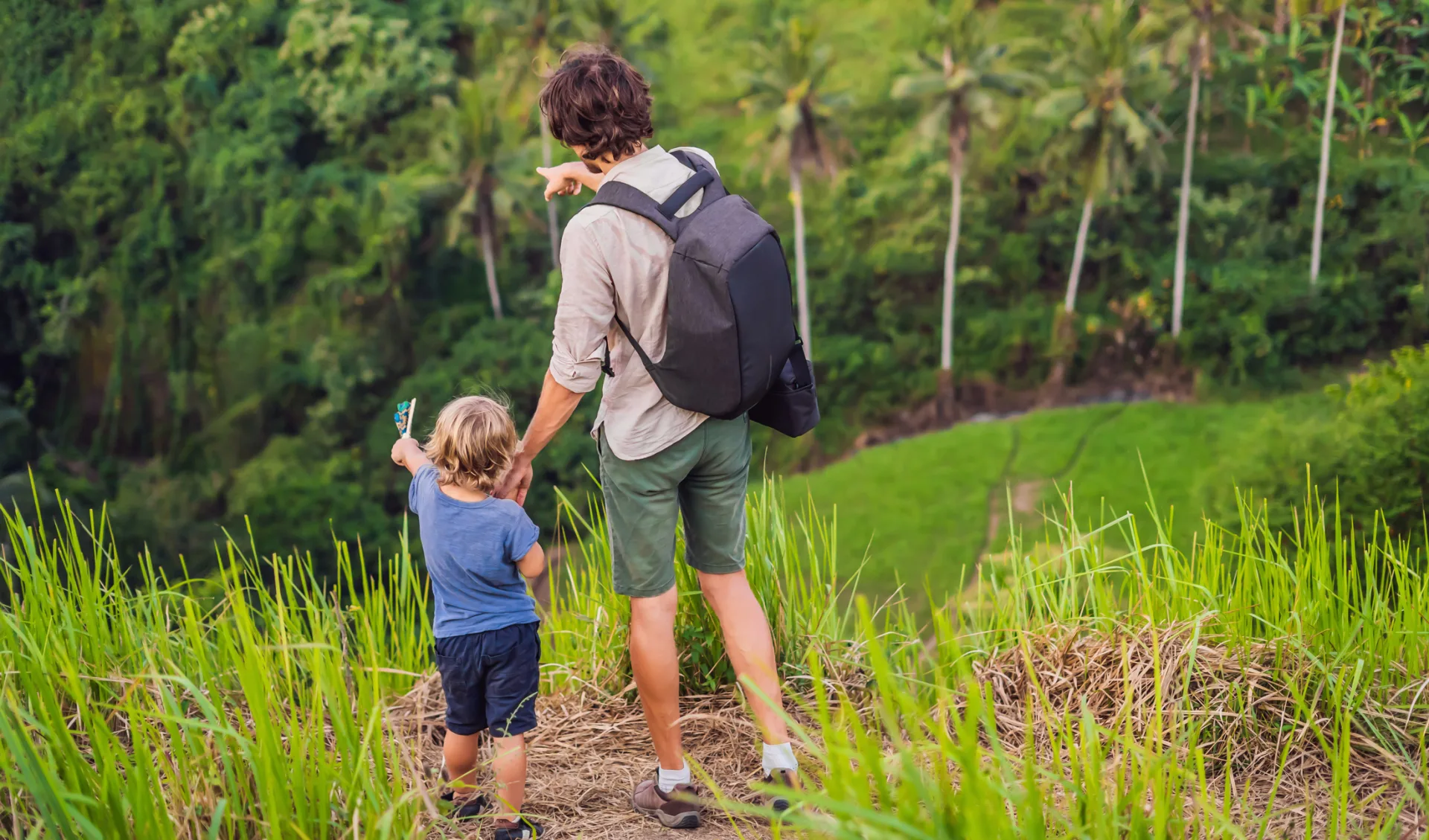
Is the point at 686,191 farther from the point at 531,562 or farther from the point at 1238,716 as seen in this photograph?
the point at 1238,716

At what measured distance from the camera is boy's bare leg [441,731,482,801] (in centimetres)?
209

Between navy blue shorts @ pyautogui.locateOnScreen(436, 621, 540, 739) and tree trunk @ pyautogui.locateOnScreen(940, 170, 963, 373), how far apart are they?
22.8 m

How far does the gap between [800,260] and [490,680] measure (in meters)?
23.1

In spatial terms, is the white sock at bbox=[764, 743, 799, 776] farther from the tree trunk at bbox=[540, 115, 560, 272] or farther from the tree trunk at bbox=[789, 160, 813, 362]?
the tree trunk at bbox=[540, 115, 560, 272]

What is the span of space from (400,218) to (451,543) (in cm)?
2312

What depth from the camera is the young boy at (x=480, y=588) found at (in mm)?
2014

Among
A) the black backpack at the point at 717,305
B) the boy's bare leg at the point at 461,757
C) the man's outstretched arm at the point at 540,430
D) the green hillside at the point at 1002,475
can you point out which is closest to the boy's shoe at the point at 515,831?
the boy's bare leg at the point at 461,757

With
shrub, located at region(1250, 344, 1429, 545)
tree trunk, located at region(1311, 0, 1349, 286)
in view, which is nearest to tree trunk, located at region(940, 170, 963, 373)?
tree trunk, located at region(1311, 0, 1349, 286)

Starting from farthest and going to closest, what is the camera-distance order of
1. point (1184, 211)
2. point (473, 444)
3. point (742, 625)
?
point (1184, 211)
point (742, 625)
point (473, 444)

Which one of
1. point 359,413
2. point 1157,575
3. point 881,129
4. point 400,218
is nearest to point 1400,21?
point 881,129

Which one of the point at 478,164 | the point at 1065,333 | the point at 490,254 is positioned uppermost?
the point at 478,164

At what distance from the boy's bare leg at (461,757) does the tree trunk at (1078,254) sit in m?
23.2

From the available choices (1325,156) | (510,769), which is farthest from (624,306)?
(1325,156)

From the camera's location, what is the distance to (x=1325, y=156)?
73.8 feet
